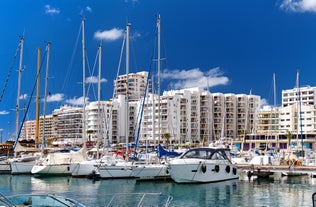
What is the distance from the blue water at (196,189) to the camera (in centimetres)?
2944

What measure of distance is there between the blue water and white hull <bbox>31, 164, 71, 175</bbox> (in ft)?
5.10

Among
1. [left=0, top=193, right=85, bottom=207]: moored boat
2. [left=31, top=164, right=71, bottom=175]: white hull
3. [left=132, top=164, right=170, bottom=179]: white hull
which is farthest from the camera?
[left=31, top=164, right=71, bottom=175]: white hull

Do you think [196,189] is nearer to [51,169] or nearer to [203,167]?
[203,167]

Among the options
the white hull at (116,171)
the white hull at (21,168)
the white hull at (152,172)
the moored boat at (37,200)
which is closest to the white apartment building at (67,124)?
the white hull at (21,168)

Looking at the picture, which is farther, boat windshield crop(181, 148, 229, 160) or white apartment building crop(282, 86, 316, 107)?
white apartment building crop(282, 86, 316, 107)

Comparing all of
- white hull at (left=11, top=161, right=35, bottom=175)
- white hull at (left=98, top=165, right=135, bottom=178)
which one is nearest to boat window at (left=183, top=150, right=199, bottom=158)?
white hull at (left=98, top=165, right=135, bottom=178)

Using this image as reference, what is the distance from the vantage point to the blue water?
29438 mm

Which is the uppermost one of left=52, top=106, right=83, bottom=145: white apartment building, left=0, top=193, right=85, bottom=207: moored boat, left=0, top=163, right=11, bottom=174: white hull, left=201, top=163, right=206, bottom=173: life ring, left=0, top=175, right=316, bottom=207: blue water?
left=52, top=106, right=83, bottom=145: white apartment building

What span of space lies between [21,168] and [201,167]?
24417mm

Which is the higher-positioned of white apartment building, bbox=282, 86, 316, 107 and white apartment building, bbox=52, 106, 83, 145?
white apartment building, bbox=282, 86, 316, 107

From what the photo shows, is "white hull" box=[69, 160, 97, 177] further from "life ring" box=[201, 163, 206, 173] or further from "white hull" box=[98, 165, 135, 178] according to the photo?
"life ring" box=[201, 163, 206, 173]

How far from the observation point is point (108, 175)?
4344 centimetres

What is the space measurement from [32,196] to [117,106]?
142 meters

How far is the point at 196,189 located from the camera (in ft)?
118
